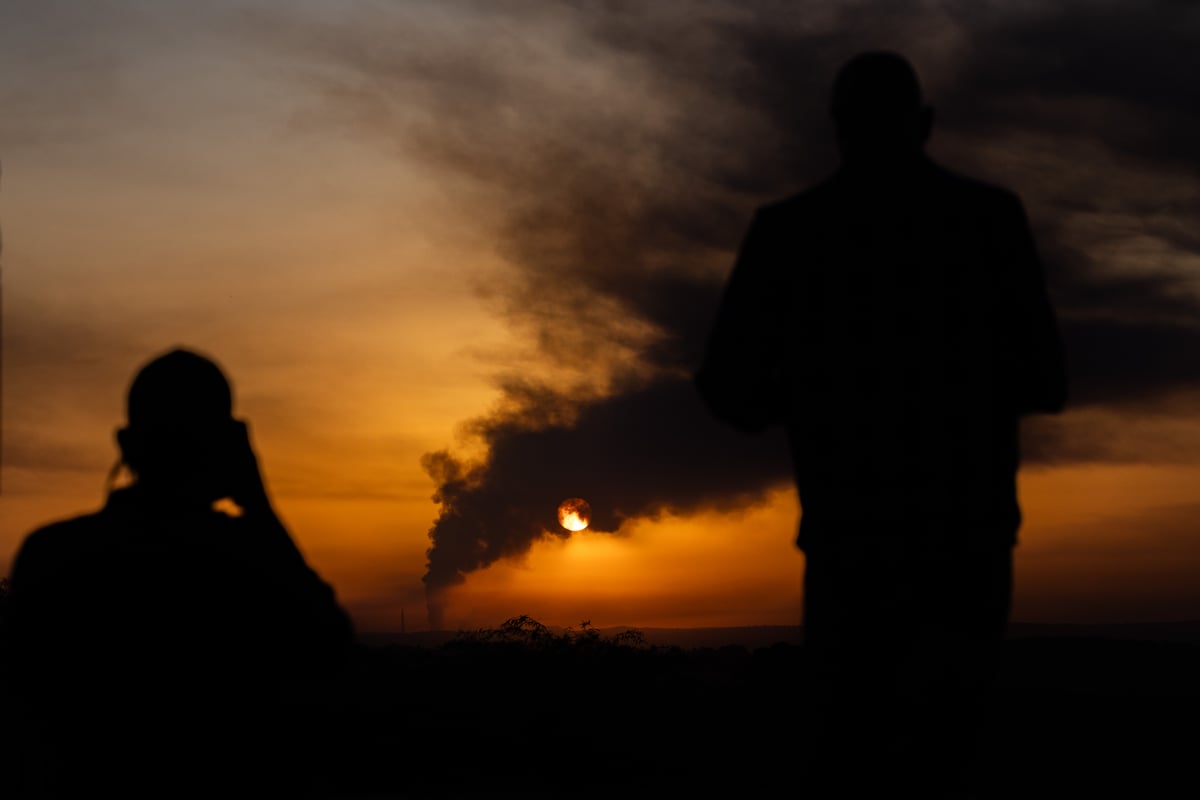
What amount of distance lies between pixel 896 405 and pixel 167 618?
189 cm

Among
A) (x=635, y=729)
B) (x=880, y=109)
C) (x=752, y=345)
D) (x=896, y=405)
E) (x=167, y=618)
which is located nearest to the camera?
(x=167, y=618)

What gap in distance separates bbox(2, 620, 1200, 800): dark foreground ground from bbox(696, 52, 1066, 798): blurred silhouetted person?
162 inches

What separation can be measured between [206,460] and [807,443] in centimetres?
161

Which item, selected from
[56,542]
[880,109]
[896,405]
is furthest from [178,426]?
[880,109]

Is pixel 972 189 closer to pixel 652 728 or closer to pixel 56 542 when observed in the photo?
pixel 56 542

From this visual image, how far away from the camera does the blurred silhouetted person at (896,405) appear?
360 centimetres

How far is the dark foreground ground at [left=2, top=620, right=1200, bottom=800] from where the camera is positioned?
8.56m

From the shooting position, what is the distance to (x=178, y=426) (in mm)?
3014

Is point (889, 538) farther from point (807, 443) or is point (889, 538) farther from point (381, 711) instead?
point (381, 711)

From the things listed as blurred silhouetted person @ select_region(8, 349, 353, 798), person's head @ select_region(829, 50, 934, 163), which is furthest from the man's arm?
blurred silhouetted person @ select_region(8, 349, 353, 798)

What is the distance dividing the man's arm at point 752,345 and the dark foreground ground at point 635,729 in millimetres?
4077

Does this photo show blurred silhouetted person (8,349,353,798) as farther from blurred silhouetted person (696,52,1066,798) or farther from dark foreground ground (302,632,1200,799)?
dark foreground ground (302,632,1200,799)

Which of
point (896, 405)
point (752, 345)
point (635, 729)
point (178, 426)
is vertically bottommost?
point (635, 729)

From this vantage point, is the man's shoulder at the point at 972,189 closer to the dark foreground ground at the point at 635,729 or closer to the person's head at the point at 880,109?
the person's head at the point at 880,109
